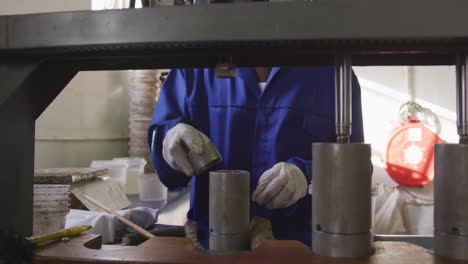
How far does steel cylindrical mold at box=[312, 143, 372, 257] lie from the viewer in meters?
0.52

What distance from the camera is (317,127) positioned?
4.21 ft

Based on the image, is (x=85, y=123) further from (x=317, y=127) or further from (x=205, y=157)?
(x=205, y=157)

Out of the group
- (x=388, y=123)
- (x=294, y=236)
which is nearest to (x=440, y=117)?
(x=388, y=123)

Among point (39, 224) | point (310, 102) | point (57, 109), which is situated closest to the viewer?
point (39, 224)

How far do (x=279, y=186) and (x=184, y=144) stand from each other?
27 centimetres

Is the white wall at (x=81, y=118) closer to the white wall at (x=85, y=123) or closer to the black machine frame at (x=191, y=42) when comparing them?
the white wall at (x=85, y=123)

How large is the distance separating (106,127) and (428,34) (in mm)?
2699

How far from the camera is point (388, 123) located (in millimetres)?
2785

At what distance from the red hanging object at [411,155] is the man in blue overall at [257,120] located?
4.54ft

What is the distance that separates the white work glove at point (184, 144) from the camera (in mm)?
874

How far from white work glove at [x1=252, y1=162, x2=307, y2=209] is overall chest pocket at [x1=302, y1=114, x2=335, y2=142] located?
0.29m

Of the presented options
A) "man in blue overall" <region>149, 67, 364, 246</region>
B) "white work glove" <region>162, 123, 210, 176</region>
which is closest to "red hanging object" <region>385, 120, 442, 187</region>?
"man in blue overall" <region>149, 67, 364, 246</region>

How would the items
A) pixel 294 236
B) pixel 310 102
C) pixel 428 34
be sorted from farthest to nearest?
1. pixel 310 102
2. pixel 294 236
3. pixel 428 34

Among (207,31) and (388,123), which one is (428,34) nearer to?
(207,31)
